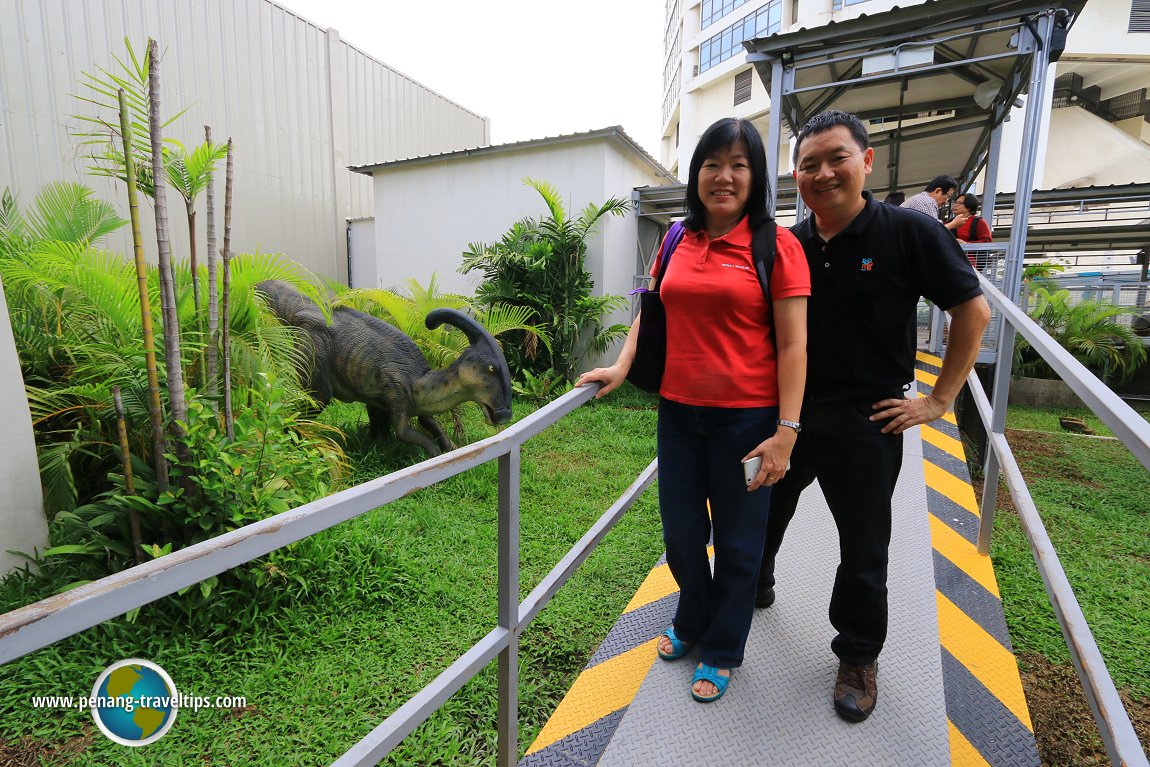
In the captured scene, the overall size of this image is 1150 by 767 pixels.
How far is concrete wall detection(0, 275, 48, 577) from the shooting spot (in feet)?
7.62

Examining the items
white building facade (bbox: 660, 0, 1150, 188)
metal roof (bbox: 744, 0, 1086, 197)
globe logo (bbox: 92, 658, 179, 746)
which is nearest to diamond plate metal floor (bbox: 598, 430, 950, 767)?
globe logo (bbox: 92, 658, 179, 746)

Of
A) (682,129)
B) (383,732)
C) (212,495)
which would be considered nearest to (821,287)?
(383,732)

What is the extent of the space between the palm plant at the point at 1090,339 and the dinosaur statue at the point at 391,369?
708cm

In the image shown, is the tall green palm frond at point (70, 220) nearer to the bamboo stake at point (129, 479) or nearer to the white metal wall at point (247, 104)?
the white metal wall at point (247, 104)

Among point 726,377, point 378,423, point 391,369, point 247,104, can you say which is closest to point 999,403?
point 726,377

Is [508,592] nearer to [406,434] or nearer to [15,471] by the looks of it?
[15,471]

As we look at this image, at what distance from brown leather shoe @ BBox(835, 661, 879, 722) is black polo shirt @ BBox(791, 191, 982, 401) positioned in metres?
0.76

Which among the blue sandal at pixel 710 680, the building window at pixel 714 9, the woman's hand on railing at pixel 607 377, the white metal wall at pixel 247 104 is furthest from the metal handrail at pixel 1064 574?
the building window at pixel 714 9

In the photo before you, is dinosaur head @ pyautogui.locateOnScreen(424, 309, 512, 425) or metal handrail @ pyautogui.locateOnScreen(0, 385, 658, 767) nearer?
metal handrail @ pyautogui.locateOnScreen(0, 385, 658, 767)

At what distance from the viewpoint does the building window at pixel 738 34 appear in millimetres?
22000

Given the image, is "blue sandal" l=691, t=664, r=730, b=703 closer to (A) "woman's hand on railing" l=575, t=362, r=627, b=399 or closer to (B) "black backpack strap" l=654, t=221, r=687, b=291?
(A) "woman's hand on railing" l=575, t=362, r=627, b=399

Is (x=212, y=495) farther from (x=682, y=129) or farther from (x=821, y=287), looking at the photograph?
(x=682, y=129)

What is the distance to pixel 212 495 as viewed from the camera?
2.47 meters

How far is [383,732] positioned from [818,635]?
4.65 feet
